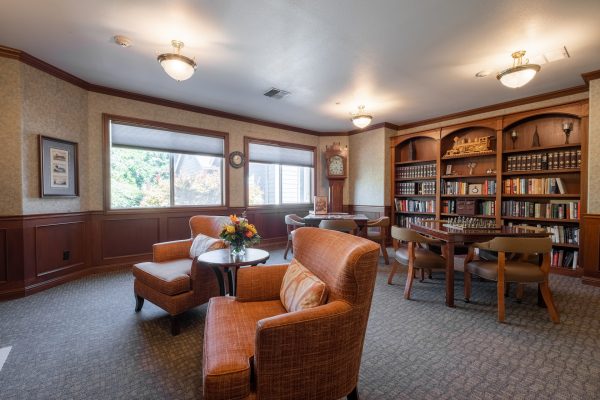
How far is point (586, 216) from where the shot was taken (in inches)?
144

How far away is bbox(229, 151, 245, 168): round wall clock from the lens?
5395mm

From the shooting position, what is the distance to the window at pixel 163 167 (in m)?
4.29

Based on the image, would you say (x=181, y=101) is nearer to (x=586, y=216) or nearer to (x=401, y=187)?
(x=401, y=187)

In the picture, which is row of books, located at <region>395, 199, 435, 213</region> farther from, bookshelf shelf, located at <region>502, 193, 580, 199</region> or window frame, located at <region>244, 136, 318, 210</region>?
window frame, located at <region>244, 136, 318, 210</region>

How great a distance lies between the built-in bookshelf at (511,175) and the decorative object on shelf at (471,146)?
0.13 ft

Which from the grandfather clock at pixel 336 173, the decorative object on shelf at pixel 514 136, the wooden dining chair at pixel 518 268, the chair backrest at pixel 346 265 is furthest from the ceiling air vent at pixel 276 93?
the decorative object on shelf at pixel 514 136

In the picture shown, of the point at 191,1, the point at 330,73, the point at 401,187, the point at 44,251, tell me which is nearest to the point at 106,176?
the point at 44,251

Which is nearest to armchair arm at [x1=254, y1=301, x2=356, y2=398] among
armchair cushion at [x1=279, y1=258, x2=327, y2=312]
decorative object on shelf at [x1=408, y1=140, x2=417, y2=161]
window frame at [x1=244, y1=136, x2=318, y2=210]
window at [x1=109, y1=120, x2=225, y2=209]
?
armchair cushion at [x1=279, y1=258, x2=327, y2=312]

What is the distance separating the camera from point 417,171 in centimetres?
595

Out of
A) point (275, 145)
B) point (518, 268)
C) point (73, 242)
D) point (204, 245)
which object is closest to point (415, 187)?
point (275, 145)

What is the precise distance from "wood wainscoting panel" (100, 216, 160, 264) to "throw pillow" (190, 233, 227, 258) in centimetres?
199

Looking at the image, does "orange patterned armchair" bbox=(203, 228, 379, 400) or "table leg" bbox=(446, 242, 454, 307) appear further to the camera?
"table leg" bbox=(446, 242, 454, 307)

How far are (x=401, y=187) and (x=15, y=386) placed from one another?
6.21 meters

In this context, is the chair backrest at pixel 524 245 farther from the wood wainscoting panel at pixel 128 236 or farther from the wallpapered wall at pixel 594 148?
the wood wainscoting panel at pixel 128 236
